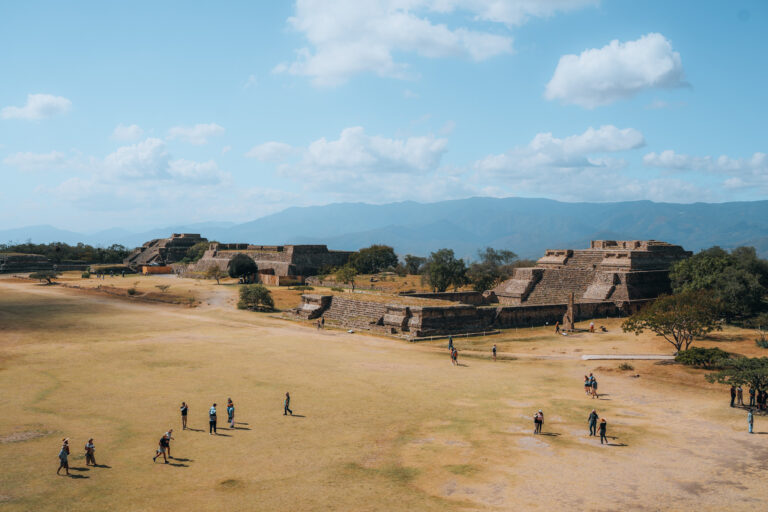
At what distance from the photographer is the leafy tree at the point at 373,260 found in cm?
8512

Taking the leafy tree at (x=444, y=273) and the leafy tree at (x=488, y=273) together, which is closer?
the leafy tree at (x=444, y=273)

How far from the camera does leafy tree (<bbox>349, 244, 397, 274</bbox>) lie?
85.1m

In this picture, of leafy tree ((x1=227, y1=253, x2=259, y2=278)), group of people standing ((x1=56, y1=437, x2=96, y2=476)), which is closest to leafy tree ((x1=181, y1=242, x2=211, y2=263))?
leafy tree ((x1=227, y1=253, x2=259, y2=278))

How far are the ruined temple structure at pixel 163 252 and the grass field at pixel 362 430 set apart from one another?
218ft

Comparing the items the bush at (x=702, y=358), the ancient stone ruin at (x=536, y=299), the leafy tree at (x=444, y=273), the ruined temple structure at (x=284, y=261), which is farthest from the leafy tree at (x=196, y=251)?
the bush at (x=702, y=358)

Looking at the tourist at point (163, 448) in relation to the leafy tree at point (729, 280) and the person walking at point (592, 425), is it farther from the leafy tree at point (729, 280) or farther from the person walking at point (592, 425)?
the leafy tree at point (729, 280)

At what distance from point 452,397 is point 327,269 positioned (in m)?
56.9

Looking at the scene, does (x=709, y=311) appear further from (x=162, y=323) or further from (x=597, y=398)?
(x=162, y=323)

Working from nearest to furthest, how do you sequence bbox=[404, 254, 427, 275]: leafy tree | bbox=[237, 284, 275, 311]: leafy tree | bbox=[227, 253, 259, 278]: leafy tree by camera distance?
1. bbox=[237, 284, 275, 311]: leafy tree
2. bbox=[227, 253, 259, 278]: leafy tree
3. bbox=[404, 254, 427, 275]: leafy tree

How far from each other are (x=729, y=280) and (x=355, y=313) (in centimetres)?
2938

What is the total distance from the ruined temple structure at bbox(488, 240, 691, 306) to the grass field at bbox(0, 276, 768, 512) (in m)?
14.2

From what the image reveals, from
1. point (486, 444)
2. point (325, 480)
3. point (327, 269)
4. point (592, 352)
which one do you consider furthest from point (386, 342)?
point (327, 269)

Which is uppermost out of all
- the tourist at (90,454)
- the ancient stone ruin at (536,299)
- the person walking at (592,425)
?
the ancient stone ruin at (536,299)

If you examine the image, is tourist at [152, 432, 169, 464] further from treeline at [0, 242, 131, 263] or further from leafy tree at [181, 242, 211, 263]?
treeline at [0, 242, 131, 263]
